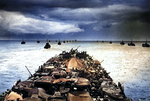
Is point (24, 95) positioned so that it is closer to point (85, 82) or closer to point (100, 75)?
point (85, 82)

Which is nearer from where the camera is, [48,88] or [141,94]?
[48,88]

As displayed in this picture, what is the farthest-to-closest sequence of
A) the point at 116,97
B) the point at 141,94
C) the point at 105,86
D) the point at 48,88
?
the point at 141,94 → the point at 105,86 → the point at 48,88 → the point at 116,97

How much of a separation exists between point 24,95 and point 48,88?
149cm

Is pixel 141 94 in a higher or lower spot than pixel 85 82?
lower

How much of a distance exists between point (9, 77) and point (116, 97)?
13.3 metres

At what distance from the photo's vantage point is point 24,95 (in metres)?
8.75

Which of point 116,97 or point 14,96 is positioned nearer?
point 14,96

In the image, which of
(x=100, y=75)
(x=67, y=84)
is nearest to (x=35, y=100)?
(x=67, y=84)

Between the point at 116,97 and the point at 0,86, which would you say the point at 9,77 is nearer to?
the point at 0,86

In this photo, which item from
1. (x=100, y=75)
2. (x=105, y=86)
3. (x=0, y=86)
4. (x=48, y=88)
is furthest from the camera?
(x=0, y=86)

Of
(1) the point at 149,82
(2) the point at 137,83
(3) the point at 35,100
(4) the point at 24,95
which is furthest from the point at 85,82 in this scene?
(1) the point at 149,82

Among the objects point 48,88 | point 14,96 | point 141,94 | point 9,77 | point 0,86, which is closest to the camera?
point 14,96

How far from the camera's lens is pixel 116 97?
27.9 ft

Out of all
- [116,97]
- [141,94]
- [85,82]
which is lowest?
[141,94]
